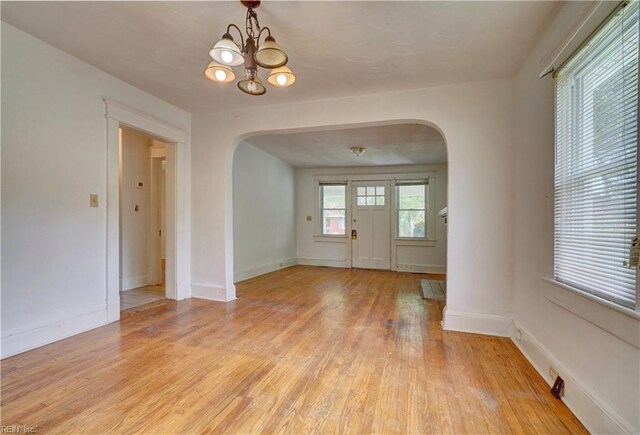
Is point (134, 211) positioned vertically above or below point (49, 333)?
above

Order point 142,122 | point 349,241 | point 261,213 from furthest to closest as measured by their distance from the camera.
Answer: point 349,241
point 261,213
point 142,122

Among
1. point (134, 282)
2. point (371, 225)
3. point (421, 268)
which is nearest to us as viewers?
point (134, 282)

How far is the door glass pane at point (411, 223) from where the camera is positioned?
6.71m

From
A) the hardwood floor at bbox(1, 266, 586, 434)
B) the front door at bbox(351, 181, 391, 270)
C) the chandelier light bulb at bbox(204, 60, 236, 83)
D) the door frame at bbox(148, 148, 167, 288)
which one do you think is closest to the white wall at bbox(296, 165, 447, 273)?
the front door at bbox(351, 181, 391, 270)

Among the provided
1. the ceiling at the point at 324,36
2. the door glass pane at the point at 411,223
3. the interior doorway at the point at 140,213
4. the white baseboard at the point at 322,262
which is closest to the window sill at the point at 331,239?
the white baseboard at the point at 322,262

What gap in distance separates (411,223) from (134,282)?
18.2 ft

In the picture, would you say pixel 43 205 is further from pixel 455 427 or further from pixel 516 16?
pixel 516 16

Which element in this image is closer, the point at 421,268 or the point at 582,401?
the point at 582,401

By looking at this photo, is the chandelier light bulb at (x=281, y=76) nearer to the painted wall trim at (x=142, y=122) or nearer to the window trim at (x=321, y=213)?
the painted wall trim at (x=142, y=122)

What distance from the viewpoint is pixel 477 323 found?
2.90 metres

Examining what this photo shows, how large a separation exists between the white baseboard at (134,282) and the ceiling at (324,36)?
9.62 feet

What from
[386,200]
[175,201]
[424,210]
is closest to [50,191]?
[175,201]

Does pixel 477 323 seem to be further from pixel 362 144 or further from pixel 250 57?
pixel 362 144

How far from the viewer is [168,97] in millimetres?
3510
